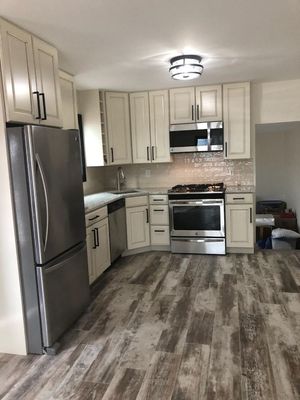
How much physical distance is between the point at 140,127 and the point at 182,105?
681mm

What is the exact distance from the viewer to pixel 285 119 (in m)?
4.55

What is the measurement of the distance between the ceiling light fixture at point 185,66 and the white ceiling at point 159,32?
3.9 inches

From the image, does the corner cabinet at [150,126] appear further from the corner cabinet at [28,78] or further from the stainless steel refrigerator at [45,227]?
the stainless steel refrigerator at [45,227]

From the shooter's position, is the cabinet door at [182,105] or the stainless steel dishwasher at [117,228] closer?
the stainless steel dishwasher at [117,228]

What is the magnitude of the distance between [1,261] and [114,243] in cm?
193

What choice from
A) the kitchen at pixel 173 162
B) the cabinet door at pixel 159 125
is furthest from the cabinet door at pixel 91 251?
the cabinet door at pixel 159 125

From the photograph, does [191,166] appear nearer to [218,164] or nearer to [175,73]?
[218,164]

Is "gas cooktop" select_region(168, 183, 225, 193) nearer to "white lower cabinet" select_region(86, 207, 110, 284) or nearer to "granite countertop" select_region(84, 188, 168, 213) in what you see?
"granite countertop" select_region(84, 188, 168, 213)

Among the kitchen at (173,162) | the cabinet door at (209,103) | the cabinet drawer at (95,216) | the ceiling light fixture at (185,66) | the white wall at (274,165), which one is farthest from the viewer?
the white wall at (274,165)

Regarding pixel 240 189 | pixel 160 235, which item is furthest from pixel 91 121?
pixel 240 189

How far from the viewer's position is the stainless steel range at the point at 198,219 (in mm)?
4414

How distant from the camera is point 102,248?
376 cm

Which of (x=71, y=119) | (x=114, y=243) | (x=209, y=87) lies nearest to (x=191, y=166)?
(x=209, y=87)

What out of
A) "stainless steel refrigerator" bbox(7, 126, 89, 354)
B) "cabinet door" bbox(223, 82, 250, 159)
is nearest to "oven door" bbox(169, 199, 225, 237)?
"cabinet door" bbox(223, 82, 250, 159)
